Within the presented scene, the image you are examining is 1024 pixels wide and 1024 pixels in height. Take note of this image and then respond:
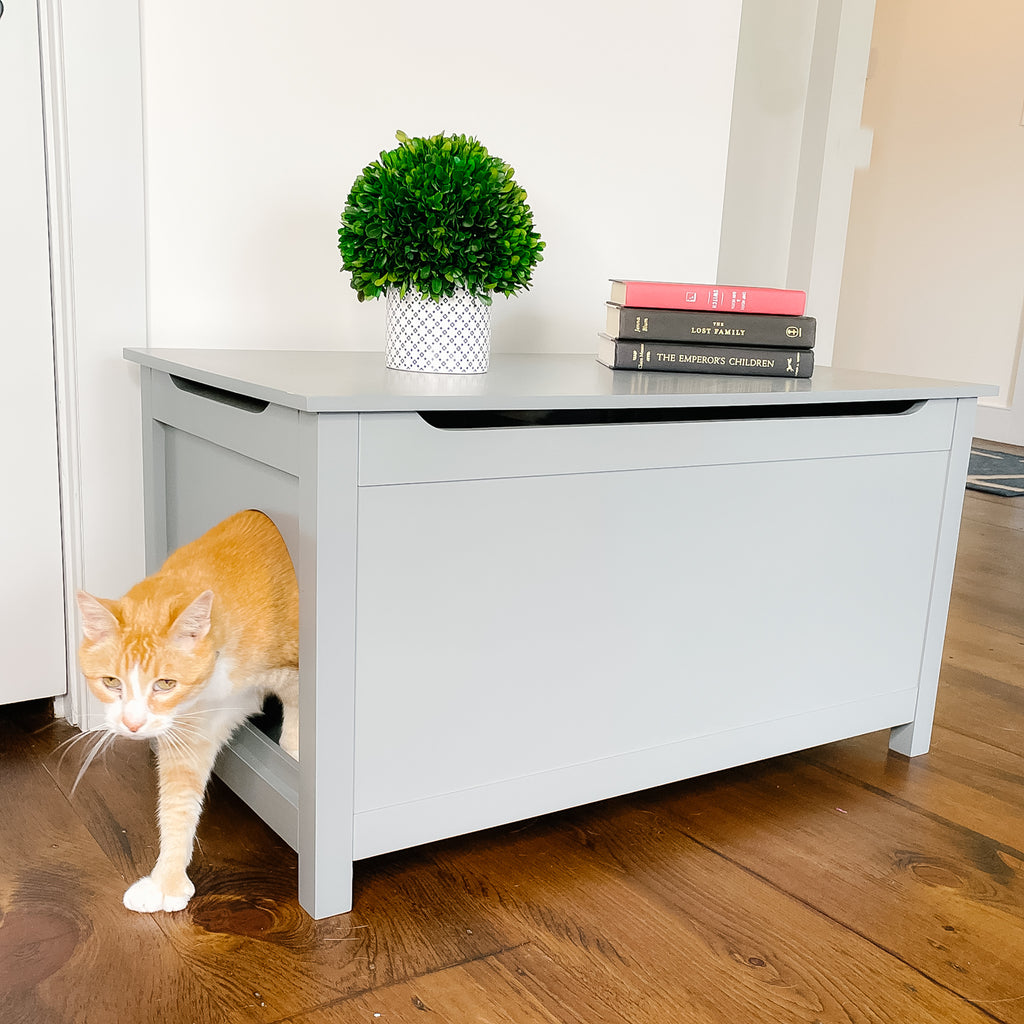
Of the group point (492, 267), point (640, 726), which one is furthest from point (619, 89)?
point (640, 726)

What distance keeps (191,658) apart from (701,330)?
69 centimetres

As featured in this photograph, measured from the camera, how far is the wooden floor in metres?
0.83

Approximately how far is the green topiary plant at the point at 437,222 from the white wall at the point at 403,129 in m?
0.27

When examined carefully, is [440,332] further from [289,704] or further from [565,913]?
[565,913]

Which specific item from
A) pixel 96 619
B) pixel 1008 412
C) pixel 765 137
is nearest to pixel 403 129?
pixel 96 619

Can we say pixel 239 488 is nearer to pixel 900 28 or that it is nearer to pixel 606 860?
pixel 606 860

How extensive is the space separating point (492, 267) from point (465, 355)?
9 cm

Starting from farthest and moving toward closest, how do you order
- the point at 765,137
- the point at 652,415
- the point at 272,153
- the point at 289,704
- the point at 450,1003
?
1. the point at 765,137
2. the point at 272,153
3. the point at 652,415
4. the point at 289,704
5. the point at 450,1003

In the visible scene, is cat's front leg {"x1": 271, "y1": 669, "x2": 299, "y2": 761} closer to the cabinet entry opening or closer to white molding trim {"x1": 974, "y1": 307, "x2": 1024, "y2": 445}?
the cabinet entry opening

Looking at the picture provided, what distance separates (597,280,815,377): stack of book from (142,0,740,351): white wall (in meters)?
0.34

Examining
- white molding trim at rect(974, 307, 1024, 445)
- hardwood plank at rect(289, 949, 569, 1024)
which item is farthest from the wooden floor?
white molding trim at rect(974, 307, 1024, 445)

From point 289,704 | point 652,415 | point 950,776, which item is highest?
point 652,415

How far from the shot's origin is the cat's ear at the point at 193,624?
869 millimetres

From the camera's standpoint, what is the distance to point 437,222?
1.02 m
